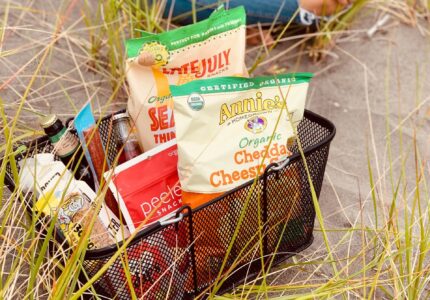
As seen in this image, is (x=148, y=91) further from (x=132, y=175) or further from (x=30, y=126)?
(x=30, y=126)

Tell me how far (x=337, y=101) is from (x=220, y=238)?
2.76 ft

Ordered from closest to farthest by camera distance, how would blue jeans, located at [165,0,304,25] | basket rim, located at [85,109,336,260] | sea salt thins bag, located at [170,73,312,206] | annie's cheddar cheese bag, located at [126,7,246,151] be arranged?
basket rim, located at [85,109,336,260] < sea salt thins bag, located at [170,73,312,206] < annie's cheddar cheese bag, located at [126,7,246,151] < blue jeans, located at [165,0,304,25]

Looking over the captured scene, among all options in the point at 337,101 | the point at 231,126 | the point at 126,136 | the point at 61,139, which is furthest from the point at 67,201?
the point at 337,101

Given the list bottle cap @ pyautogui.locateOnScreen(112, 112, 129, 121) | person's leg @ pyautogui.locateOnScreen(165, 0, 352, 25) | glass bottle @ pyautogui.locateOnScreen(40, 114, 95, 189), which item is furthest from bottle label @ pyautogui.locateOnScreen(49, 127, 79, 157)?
person's leg @ pyautogui.locateOnScreen(165, 0, 352, 25)

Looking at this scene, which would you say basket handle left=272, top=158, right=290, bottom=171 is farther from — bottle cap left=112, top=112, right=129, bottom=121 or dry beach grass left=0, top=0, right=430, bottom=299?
bottle cap left=112, top=112, right=129, bottom=121

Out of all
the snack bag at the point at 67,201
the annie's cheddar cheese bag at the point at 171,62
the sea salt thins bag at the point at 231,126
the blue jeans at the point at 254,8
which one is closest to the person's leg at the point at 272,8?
the blue jeans at the point at 254,8

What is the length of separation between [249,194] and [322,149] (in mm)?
227

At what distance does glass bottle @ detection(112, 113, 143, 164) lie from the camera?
4.14 ft

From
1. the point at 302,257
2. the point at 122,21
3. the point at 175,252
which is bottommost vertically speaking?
the point at 302,257

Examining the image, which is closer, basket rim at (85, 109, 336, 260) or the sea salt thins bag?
basket rim at (85, 109, 336, 260)

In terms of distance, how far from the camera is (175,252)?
43.4 inches

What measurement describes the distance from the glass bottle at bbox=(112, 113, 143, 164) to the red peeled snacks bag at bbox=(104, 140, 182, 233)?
0.28 feet

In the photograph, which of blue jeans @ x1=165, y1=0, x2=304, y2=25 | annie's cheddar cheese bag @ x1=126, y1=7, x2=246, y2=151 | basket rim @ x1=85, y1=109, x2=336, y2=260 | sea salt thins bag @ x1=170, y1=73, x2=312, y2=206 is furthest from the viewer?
blue jeans @ x1=165, y1=0, x2=304, y2=25

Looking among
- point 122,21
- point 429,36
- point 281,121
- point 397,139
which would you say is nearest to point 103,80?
point 122,21
